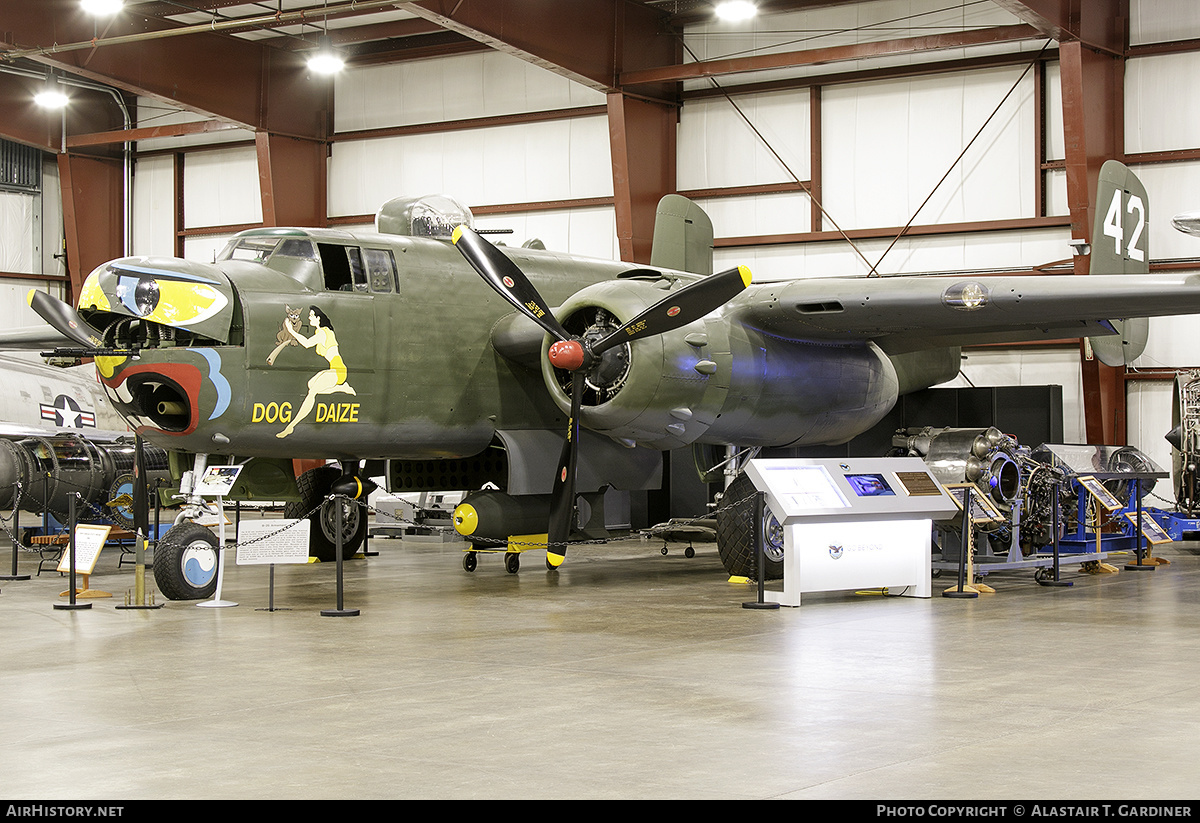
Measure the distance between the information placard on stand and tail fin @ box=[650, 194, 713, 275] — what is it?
6.41 meters

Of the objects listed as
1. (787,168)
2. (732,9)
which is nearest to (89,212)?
(787,168)

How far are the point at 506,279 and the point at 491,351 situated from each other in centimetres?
158

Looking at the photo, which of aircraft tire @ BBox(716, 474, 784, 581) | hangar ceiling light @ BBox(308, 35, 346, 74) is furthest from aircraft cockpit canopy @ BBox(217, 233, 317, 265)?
hangar ceiling light @ BBox(308, 35, 346, 74)

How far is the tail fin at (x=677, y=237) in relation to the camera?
1819 cm

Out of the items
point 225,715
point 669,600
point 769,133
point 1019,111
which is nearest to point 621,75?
point 769,133

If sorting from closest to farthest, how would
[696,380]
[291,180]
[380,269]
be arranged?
[696,380]
[380,269]
[291,180]

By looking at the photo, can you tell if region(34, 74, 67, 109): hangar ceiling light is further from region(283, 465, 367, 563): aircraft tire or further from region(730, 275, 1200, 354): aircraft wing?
region(730, 275, 1200, 354): aircraft wing

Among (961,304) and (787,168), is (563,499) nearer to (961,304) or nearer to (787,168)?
(961,304)

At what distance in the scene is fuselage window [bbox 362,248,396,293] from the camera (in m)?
13.0

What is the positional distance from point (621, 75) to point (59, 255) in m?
15.7

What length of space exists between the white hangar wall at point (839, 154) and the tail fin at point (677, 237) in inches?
220

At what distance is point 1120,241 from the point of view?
675 inches

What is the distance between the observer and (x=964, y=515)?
1280cm

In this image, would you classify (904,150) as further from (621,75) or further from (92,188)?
(92,188)
